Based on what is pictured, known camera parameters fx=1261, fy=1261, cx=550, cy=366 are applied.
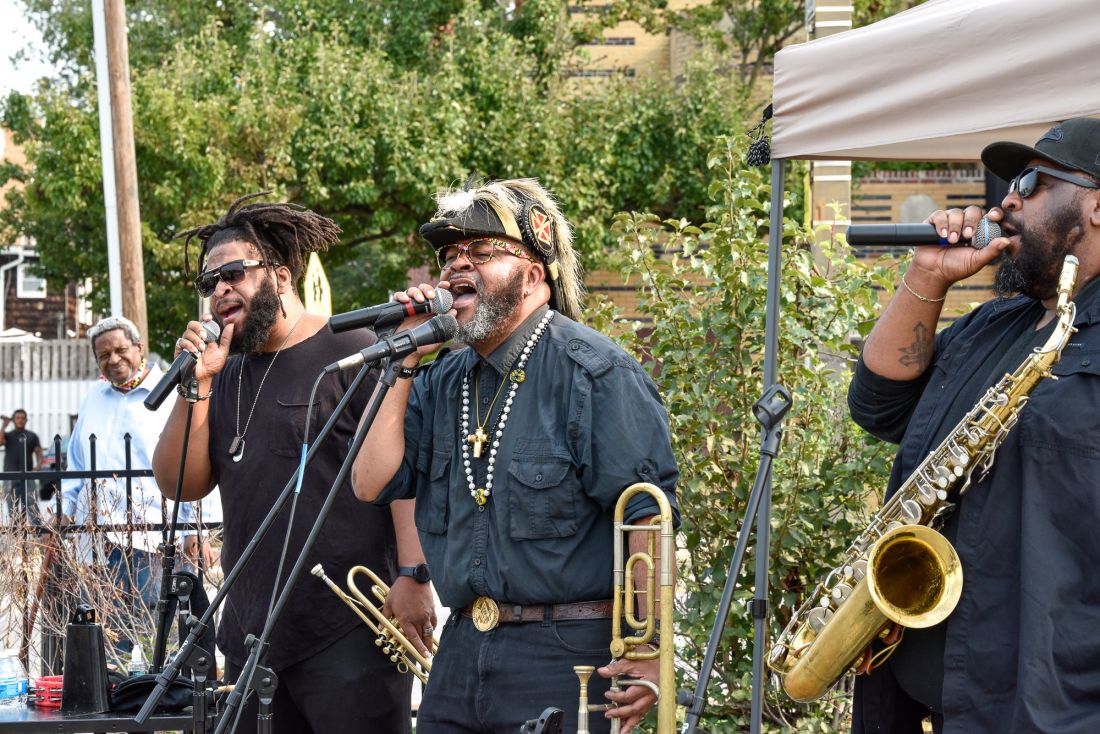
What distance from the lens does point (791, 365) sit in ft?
17.0

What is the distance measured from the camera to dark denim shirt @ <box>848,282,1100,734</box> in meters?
2.72

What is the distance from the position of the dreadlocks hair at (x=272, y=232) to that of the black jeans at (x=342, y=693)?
1425 mm

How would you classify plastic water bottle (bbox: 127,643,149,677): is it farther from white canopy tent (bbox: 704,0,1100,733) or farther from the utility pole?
the utility pole

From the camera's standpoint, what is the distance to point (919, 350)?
3293mm

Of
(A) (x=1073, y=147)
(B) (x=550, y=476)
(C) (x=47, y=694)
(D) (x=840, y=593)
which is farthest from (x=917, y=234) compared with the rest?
(C) (x=47, y=694)

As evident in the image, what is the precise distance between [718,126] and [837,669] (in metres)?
16.5

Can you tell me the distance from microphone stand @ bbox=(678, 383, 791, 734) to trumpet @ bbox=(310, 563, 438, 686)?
4.58ft

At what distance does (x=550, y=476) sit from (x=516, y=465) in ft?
0.38

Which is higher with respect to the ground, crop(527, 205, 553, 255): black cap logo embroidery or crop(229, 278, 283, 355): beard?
crop(527, 205, 553, 255): black cap logo embroidery

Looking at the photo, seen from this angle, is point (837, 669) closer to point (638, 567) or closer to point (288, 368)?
point (638, 567)

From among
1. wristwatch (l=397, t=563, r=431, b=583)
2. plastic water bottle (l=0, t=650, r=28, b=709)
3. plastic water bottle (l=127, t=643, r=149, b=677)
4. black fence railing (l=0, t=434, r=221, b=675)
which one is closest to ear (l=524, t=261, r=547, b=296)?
wristwatch (l=397, t=563, r=431, b=583)

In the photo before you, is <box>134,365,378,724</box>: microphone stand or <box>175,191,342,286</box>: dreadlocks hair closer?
<box>134,365,378,724</box>: microphone stand

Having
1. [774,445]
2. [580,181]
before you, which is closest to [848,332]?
[774,445]

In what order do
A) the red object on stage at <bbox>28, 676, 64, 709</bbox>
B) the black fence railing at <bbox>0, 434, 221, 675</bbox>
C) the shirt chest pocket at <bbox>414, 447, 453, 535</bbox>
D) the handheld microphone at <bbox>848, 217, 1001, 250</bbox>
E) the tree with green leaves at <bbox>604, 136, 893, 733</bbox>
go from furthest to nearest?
the black fence railing at <bbox>0, 434, 221, 675</bbox> < the tree with green leaves at <bbox>604, 136, 893, 733</bbox> < the red object on stage at <bbox>28, 676, 64, 709</bbox> < the shirt chest pocket at <bbox>414, 447, 453, 535</bbox> < the handheld microphone at <bbox>848, 217, 1001, 250</bbox>
